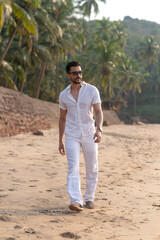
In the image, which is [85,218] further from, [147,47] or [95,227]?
[147,47]

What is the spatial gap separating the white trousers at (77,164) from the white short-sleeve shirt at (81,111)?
0.09m

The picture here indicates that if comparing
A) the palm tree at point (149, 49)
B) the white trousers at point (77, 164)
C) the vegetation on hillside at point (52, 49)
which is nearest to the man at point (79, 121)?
the white trousers at point (77, 164)

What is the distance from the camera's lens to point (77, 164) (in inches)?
152

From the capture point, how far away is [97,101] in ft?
12.9

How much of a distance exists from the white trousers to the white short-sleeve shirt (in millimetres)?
85

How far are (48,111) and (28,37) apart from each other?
4411 mm

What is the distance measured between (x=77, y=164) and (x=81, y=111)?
25.0 inches

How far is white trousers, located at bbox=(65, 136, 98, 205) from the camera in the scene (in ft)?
12.3

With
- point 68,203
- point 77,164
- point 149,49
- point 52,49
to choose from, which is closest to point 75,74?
point 77,164

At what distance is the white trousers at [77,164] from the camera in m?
3.75

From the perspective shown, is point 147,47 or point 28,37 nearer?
point 28,37

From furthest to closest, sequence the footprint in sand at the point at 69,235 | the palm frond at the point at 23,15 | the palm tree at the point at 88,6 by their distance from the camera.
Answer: the palm tree at the point at 88,6 → the palm frond at the point at 23,15 → the footprint in sand at the point at 69,235

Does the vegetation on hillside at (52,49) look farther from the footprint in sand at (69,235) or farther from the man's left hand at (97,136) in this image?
the footprint in sand at (69,235)

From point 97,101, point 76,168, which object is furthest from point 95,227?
point 97,101
